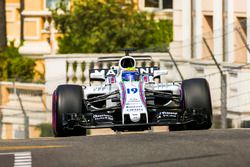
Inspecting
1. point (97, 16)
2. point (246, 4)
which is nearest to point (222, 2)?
point (246, 4)

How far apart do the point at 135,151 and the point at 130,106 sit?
4.24m

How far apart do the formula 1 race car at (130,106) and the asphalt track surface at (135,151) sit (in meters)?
1.79

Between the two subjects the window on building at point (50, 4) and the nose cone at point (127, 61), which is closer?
the nose cone at point (127, 61)

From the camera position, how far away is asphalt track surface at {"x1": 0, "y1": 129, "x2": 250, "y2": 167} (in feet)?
57.8

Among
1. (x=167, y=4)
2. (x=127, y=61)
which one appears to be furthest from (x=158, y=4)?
(x=127, y=61)

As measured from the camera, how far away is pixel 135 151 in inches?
733

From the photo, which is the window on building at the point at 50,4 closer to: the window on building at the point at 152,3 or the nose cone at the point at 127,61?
the window on building at the point at 152,3

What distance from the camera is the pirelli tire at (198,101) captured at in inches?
904

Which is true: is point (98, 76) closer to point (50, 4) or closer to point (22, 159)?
point (22, 159)

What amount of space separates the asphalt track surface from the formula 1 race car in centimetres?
179

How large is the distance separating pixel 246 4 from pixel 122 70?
982 cm

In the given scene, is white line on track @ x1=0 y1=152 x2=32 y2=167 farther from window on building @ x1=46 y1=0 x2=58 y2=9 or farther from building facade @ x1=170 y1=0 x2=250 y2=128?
window on building @ x1=46 y1=0 x2=58 y2=9

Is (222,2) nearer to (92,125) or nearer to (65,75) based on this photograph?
(65,75)

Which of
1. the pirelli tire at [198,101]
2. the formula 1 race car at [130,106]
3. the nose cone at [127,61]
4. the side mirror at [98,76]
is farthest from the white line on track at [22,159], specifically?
the side mirror at [98,76]
